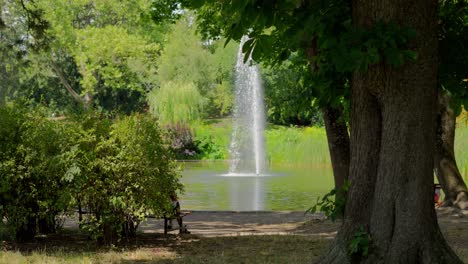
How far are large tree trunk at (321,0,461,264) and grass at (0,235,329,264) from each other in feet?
6.19

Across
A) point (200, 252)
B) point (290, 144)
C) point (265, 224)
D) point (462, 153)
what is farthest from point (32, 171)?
point (290, 144)

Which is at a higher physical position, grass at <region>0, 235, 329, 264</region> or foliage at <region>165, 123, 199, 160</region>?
foliage at <region>165, 123, 199, 160</region>

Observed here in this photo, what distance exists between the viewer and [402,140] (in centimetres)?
544

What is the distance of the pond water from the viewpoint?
56.1 feet

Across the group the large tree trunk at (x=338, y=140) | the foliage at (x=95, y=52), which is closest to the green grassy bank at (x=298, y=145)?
the foliage at (x=95, y=52)

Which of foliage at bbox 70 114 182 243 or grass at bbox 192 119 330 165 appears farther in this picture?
grass at bbox 192 119 330 165

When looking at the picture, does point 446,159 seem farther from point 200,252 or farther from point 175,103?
point 175,103

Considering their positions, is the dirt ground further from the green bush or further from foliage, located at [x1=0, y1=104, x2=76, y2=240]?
foliage, located at [x1=0, y1=104, x2=76, y2=240]

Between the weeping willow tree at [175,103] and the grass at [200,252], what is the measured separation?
1195 inches

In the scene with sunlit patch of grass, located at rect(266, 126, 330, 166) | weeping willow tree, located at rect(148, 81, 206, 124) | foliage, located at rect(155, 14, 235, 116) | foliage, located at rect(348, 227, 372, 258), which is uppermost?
foliage, located at rect(155, 14, 235, 116)

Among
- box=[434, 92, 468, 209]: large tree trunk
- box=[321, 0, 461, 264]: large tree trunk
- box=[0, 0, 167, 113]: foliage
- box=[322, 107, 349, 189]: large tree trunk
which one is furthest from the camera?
box=[0, 0, 167, 113]: foliage

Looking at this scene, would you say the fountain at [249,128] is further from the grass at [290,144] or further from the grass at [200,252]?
the grass at [200,252]

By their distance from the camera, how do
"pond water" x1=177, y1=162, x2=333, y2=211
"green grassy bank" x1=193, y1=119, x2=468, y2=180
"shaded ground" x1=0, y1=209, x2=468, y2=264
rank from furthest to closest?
"green grassy bank" x1=193, y1=119, x2=468, y2=180 → "pond water" x1=177, y1=162, x2=333, y2=211 → "shaded ground" x1=0, y1=209, x2=468, y2=264

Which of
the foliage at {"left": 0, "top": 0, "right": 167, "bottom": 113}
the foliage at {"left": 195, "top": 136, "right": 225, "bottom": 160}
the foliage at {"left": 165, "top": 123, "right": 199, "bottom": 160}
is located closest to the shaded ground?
the foliage at {"left": 0, "top": 0, "right": 167, "bottom": 113}
